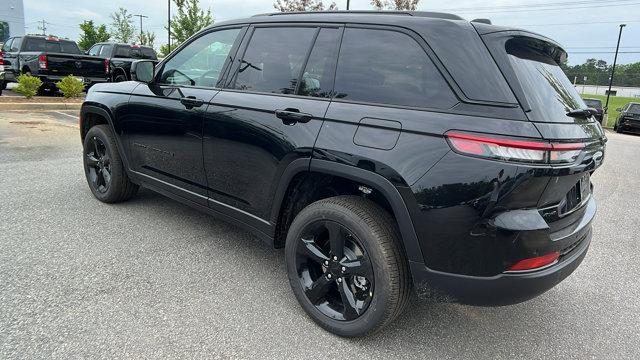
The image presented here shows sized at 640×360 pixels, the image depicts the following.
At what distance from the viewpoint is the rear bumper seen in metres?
2.12

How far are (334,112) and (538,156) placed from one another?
1.07 m

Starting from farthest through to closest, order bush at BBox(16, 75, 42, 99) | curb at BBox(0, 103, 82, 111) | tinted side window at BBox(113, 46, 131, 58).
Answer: tinted side window at BBox(113, 46, 131, 58) < bush at BBox(16, 75, 42, 99) < curb at BBox(0, 103, 82, 111)

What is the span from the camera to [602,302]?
3135 millimetres

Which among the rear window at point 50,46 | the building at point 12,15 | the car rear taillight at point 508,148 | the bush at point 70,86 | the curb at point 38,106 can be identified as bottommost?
the curb at point 38,106

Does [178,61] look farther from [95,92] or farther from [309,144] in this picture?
[309,144]

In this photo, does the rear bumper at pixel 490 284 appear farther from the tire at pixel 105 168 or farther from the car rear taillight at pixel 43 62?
the car rear taillight at pixel 43 62

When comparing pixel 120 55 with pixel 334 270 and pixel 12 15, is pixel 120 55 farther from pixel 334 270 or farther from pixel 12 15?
pixel 12 15

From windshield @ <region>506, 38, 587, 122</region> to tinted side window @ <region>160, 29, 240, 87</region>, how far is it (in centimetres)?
199

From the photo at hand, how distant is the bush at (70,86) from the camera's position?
1202 cm

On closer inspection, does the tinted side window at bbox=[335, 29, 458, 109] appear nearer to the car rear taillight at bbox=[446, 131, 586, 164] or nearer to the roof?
the roof

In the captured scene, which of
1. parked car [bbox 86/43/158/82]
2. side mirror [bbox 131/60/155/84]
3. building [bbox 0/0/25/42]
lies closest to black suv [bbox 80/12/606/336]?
side mirror [bbox 131/60/155/84]

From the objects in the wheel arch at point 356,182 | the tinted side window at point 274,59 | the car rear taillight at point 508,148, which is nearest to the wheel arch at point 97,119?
the tinted side window at point 274,59

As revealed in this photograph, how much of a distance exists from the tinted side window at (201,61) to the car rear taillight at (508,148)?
1.98 m

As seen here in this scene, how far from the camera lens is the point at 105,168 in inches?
178
